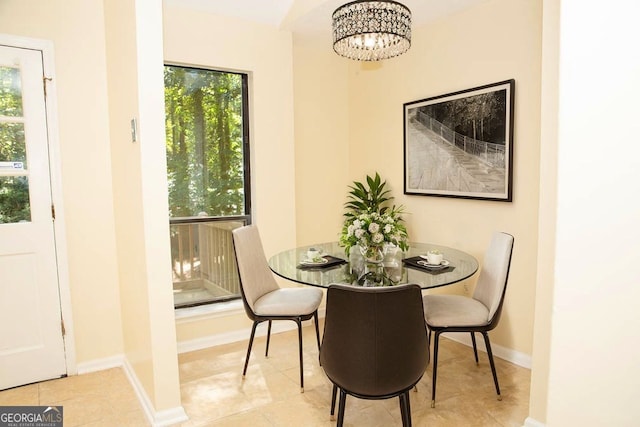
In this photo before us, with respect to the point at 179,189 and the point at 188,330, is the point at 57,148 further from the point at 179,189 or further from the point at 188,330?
the point at 188,330

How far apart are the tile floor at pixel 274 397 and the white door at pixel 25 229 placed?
0.25 meters

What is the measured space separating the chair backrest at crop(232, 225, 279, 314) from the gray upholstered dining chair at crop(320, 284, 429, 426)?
1010 millimetres

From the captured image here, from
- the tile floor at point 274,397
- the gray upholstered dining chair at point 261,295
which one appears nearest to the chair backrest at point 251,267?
the gray upholstered dining chair at point 261,295

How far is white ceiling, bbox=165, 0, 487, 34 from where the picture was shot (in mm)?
3023

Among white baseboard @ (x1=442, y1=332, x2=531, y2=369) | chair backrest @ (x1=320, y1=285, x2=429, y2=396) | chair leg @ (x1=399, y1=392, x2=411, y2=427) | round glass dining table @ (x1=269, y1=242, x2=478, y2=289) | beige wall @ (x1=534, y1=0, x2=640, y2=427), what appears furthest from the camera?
white baseboard @ (x1=442, y1=332, x2=531, y2=369)

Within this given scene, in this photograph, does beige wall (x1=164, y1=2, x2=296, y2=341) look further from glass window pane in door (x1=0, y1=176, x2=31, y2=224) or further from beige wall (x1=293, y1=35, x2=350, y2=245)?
glass window pane in door (x1=0, y1=176, x2=31, y2=224)

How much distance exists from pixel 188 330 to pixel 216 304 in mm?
342

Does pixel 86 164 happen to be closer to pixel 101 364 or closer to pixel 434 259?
pixel 101 364

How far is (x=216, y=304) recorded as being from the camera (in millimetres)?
3561

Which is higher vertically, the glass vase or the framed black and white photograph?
the framed black and white photograph

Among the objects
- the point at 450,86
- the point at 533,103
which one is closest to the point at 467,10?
the point at 450,86

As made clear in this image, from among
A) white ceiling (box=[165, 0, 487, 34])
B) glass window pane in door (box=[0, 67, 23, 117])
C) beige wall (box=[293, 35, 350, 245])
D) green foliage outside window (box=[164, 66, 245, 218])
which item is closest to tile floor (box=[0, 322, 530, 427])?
green foliage outside window (box=[164, 66, 245, 218])

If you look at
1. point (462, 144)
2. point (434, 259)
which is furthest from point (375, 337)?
point (462, 144)

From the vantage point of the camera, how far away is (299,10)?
3.26 meters
